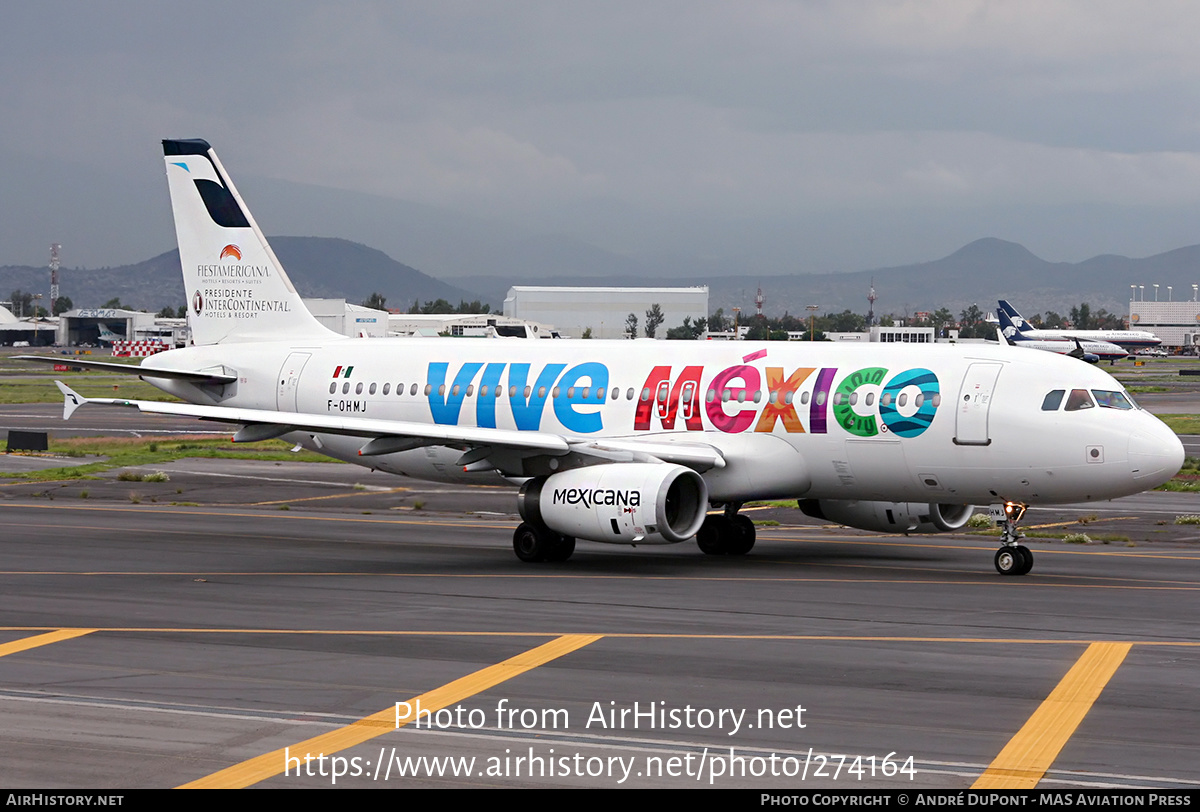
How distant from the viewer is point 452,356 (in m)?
33.5

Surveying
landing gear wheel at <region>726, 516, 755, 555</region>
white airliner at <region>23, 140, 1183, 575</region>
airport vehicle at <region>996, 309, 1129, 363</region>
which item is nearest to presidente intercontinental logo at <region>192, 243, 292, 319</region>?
white airliner at <region>23, 140, 1183, 575</region>

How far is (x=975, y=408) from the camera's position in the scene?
26.8 m

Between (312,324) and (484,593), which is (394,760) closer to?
(484,593)

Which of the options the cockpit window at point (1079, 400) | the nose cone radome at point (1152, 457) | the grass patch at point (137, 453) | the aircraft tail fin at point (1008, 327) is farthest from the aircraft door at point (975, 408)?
the aircraft tail fin at point (1008, 327)

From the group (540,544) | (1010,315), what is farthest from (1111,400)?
(1010,315)

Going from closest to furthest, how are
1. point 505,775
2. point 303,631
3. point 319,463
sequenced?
point 505,775, point 303,631, point 319,463

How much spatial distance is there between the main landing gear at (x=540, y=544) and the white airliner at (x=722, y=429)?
0.04 metres

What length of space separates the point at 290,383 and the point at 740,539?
1174 cm

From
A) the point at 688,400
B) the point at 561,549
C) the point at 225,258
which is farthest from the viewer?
the point at 225,258

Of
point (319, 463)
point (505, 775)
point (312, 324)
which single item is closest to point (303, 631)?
point (505, 775)

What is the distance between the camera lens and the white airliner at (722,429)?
86.6ft

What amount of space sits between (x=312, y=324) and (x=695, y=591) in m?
16.4

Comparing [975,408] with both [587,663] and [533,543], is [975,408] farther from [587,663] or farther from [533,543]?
[587,663]

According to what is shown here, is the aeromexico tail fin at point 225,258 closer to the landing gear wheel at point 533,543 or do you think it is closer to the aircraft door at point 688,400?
the landing gear wheel at point 533,543
